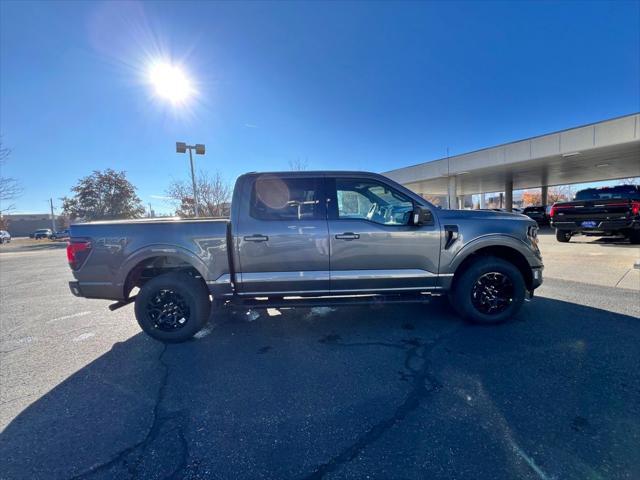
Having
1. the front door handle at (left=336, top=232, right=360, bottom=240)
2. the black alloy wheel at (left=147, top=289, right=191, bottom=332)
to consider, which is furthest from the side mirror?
the black alloy wheel at (left=147, top=289, right=191, bottom=332)

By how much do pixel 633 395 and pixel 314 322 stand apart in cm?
322

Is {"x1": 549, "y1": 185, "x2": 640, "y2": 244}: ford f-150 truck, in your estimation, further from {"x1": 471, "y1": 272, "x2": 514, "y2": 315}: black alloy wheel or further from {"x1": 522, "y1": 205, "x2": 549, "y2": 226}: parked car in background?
{"x1": 522, "y1": 205, "x2": 549, "y2": 226}: parked car in background

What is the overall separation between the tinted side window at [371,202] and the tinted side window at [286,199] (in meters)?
0.31

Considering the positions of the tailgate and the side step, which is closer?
the side step

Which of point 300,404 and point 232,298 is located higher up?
point 232,298

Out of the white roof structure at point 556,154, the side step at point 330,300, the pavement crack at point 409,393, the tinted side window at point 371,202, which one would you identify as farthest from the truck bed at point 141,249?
the white roof structure at point 556,154


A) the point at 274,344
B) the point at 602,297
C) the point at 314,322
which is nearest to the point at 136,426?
the point at 274,344

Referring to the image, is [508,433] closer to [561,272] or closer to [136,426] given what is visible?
[136,426]

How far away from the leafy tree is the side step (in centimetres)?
3517

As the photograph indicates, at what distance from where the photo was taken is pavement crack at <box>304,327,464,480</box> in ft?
5.97

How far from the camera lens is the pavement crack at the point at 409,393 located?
182 cm

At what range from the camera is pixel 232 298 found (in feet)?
11.8

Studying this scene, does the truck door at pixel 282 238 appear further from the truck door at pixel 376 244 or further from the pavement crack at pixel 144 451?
the pavement crack at pixel 144 451

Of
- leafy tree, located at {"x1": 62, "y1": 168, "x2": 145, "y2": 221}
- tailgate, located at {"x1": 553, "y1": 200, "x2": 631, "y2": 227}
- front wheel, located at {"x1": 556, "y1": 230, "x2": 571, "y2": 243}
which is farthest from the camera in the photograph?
leafy tree, located at {"x1": 62, "y1": 168, "x2": 145, "y2": 221}
